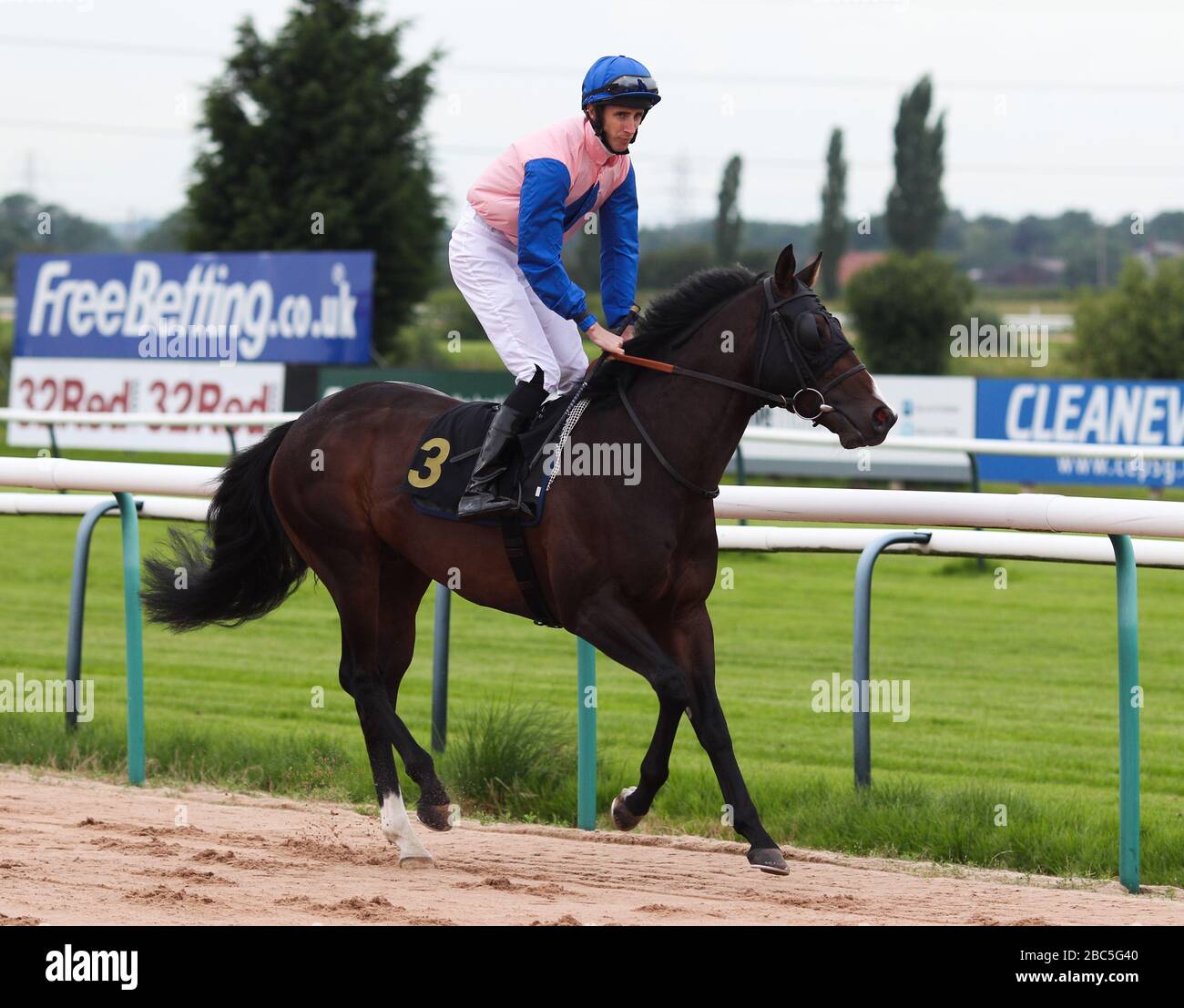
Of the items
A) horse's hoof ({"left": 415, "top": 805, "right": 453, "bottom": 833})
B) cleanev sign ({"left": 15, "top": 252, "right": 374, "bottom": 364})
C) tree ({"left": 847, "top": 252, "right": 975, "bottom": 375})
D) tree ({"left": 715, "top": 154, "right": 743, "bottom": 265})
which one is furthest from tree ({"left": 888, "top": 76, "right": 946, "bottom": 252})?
horse's hoof ({"left": 415, "top": 805, "right": 453, "bottom": 833})

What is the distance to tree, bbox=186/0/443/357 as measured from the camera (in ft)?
108

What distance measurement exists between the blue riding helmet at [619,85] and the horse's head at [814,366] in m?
0.63

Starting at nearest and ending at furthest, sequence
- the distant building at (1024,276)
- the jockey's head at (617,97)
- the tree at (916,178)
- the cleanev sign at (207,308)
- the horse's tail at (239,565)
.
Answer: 1. the jockey's head at (617,97)
2. the horse's tail at (239,565)
3. the cleanev sign at (207,308)
4. the tree at (916,178)
5. the distant building at (1024,276)

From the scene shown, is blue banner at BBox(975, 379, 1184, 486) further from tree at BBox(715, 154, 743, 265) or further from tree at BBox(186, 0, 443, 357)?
tree at BBox(715, 154, 743, 265)

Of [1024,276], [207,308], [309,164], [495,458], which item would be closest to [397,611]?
[495,458]

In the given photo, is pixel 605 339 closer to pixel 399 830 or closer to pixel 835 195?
pixel 399 830

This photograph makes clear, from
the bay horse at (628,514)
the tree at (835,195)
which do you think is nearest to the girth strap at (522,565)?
the bay horse at (628,514)

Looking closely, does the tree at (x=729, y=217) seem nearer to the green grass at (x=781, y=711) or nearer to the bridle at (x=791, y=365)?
the green grass at (x=781, y=711)

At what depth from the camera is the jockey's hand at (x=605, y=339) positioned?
4586 mm

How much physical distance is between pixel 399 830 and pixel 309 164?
29518mm

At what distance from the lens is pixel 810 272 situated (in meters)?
4.46

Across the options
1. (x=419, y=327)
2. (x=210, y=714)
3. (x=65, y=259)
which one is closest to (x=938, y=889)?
(x=210, y=714)
